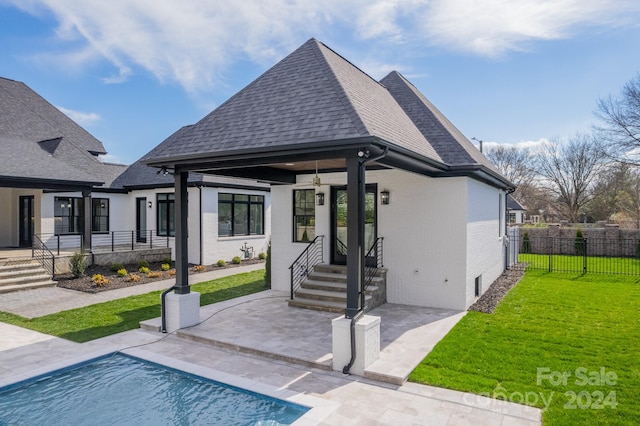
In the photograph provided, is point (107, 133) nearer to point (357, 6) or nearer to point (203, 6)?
point (203, 6)

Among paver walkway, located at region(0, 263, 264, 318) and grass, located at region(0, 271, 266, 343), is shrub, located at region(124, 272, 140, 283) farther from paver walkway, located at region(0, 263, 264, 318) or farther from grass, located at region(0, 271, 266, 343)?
grass, located at region(0, 271, 266, 343)

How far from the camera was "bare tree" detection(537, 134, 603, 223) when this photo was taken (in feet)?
124

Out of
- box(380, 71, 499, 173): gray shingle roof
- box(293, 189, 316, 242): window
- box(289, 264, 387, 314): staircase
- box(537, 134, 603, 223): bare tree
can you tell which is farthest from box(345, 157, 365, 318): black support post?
box(537, 134, 603, 223): bare tree

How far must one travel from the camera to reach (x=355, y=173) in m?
5.77

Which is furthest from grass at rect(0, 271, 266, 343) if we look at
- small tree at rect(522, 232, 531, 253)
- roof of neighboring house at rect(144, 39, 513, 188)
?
small tree at rect(522, 232, 531, 253)

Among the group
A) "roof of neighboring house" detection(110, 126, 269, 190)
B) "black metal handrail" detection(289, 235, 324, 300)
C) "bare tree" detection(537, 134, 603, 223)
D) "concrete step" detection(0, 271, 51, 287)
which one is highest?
"bare tree" detection(537, 134, 603, 223)

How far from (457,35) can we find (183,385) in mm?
11165

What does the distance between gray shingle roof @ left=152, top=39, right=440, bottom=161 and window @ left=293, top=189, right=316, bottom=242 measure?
11.6 feet

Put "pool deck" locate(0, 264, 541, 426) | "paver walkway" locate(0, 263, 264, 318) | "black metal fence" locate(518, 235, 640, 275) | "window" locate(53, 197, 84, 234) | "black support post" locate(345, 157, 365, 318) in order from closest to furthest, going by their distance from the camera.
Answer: "pool deck" locate(0, 264, 541, 426)
"black support post" locate(345, 157, 365, 318)
"paver walkway" locate(0, 263, 264, 318)
"black metal fence" locate(518, 235, 640, 275)
"window" locate(53, 197, 84, 234)

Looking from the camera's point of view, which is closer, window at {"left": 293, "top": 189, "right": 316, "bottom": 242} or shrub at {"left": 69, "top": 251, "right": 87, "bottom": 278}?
window at {"left": 293, "top": 189, "right": 316, "bottom": 242}

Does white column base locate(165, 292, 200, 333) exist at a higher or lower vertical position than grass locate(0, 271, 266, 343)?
higher

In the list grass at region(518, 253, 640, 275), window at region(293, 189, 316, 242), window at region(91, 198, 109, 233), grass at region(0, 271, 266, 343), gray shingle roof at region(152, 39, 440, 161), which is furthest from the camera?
window at region(91, 198, 109, 233)

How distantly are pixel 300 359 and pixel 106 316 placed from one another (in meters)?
5.39

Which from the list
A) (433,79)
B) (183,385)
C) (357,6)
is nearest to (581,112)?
(433,79)
